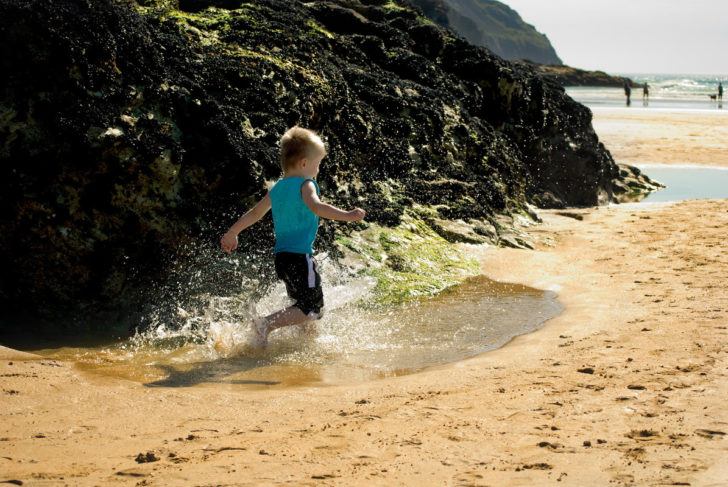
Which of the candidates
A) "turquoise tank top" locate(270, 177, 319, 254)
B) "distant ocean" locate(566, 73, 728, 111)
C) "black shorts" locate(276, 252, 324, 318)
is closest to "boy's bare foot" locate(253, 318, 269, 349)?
"black shorts" locate(276, 252, 324, 318)

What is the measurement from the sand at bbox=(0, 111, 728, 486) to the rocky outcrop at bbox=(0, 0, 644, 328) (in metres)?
1.07

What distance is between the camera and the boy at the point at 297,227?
4391 millimetres

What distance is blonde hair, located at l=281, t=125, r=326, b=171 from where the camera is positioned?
4.38m

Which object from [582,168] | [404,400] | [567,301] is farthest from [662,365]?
[582,168]

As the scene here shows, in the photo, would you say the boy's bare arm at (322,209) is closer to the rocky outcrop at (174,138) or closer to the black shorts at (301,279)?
the black shorts at (301,279)

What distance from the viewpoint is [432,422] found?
9.39 feet

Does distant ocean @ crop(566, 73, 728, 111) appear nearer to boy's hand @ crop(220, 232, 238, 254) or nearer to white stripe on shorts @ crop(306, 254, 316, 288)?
white stripe on shorts @ crop(306, 254, 316, 288)

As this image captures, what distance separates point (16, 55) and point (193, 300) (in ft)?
7.09

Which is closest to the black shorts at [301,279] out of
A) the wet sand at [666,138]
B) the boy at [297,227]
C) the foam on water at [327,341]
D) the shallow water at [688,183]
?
the boy at [297,227]

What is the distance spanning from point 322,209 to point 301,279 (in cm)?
53

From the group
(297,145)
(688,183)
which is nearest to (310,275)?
(297,145)

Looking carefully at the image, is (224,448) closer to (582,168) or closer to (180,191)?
(180,191)

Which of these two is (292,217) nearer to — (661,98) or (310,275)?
(310,275)

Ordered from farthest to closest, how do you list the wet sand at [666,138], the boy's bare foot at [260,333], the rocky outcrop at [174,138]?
1. the wet sand at [666,138]
2. the rocky outcrop at [174,138]
3. the boy's bare foot at [260,333]
